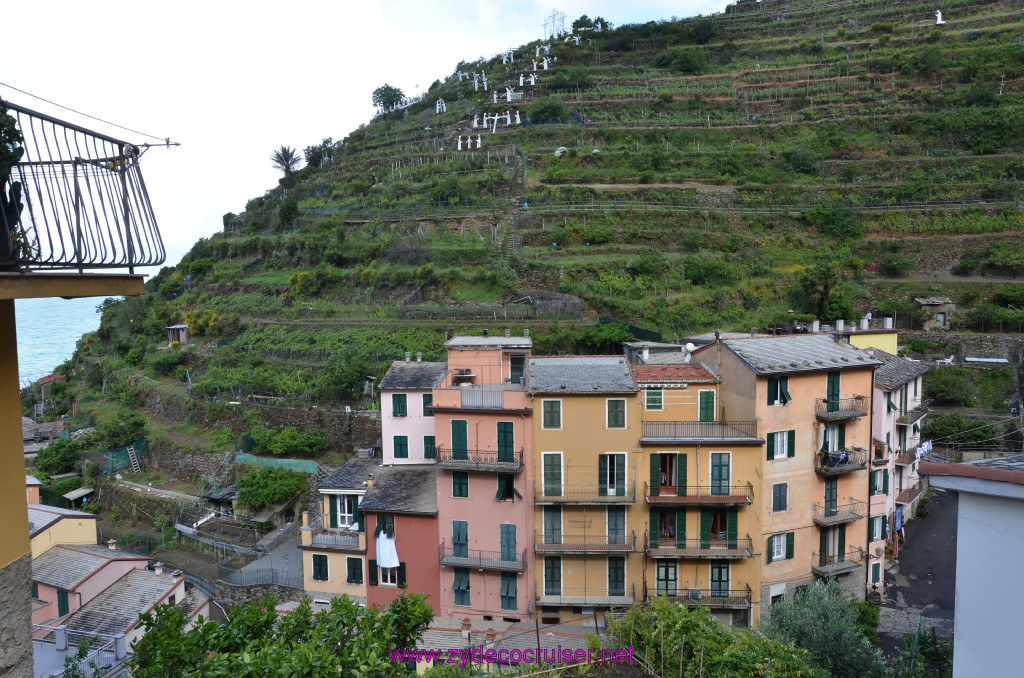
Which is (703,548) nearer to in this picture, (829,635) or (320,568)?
(829,635)

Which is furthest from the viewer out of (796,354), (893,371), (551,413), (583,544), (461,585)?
(893,371)

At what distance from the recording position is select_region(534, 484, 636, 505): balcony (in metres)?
17.4

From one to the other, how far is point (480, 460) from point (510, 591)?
3.89 m

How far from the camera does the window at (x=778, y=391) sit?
697 inches

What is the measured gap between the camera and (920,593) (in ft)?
65.4

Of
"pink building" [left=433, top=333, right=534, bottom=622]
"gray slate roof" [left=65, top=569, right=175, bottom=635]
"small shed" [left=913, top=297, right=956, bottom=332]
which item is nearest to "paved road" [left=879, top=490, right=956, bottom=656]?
"pink building" [left=433, top=333, right=534, bottom=622]

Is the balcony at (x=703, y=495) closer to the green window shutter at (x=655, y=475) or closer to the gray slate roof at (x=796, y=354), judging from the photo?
the green window shutter at (x=655, y=475)

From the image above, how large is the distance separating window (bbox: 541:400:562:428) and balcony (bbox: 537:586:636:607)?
474cm

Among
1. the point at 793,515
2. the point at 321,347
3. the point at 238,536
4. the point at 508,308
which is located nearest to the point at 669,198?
the point at 508,308

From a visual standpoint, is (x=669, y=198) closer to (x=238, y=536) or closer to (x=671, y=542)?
(x=671, y=542)

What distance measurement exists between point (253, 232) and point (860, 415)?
46.6 meters

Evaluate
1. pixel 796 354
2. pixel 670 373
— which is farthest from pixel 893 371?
pixel 670 373

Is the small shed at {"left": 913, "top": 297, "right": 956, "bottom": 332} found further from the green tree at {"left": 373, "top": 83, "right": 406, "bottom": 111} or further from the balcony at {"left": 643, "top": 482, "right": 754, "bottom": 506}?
the green tree at {"left": 373, "top": 83, "right": 406, "bottom": 111}

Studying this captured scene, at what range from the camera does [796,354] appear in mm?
18859
